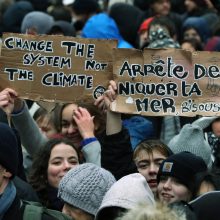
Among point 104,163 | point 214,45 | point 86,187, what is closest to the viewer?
point 86,187

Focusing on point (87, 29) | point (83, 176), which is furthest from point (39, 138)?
point (87, 29)

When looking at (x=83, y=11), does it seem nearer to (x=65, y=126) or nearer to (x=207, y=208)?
(x=65, y=126)

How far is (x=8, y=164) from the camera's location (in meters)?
5.52

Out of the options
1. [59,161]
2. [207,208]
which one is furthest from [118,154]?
[207,208]

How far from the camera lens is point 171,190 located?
21.6 feet

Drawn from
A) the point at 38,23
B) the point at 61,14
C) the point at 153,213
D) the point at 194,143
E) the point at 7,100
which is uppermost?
the point at 61,14

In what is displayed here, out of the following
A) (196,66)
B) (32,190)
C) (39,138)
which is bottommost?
(32,190)

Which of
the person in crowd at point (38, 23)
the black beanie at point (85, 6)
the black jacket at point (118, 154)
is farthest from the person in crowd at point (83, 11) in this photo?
the black jacket at point (118, 154)

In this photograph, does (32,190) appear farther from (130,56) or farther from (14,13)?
(14,13)

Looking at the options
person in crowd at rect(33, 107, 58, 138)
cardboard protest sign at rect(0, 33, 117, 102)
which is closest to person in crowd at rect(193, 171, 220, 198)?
cardboard protest sign at rect(0, 33, 117, 102)

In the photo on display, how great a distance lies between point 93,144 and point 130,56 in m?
0.66

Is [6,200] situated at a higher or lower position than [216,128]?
lower

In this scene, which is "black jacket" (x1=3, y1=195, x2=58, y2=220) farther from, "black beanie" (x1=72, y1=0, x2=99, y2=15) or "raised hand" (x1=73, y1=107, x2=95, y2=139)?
"black beanie" (x1=72, y1=0, x2=99, y2=15)

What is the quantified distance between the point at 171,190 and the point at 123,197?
1.31 metres
